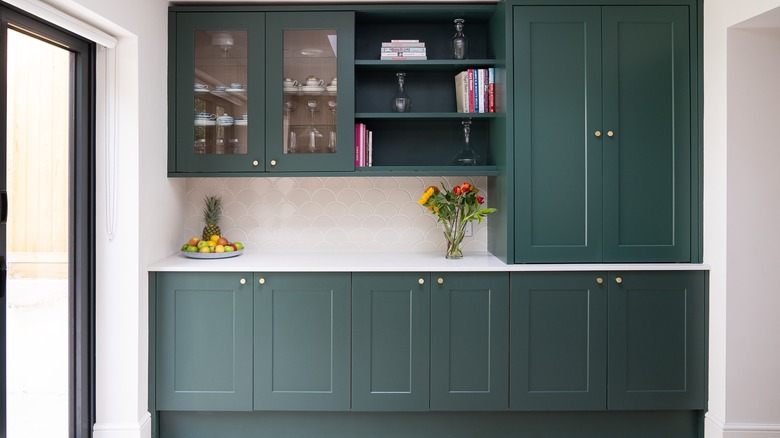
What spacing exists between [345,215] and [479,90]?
3.56ft

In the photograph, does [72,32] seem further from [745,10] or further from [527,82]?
[745,10]

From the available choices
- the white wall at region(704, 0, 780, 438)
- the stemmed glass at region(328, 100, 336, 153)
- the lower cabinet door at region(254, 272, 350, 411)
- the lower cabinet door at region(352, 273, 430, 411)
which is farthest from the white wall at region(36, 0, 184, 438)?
the white wall at region(704, 0, 780, 438)

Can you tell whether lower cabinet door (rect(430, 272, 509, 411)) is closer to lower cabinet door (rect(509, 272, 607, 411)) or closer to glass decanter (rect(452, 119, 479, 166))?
lower cabinet door (rect(509, 272, 607, 411))

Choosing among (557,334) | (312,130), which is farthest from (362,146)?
(557,334)

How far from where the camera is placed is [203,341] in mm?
2805

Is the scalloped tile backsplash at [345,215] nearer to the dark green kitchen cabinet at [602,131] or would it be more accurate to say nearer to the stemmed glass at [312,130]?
the stemmed glass at [312,130]

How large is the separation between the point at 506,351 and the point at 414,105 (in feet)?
5.02

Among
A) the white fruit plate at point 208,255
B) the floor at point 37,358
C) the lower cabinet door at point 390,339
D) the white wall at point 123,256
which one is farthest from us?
the white fruit plate at point 208,255

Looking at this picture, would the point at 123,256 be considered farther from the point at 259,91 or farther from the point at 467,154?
the point at 467,154

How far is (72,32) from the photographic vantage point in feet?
8.00

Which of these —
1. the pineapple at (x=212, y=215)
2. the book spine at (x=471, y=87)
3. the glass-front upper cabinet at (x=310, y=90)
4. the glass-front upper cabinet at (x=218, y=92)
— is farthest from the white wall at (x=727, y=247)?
the book spine at (x=471, y=87)

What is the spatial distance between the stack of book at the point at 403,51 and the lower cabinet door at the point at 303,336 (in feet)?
4.08

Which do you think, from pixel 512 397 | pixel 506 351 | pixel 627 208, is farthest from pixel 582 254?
pixel 512 397

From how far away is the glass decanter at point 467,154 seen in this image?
10.5 feet
